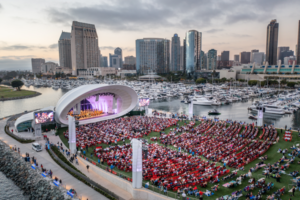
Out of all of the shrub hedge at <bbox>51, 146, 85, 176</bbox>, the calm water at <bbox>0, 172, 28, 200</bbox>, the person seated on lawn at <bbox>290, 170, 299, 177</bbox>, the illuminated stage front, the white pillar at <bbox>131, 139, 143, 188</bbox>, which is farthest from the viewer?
the illuminated stage front

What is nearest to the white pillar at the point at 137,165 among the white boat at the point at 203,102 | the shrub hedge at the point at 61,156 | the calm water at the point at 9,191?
the shrub hedge at the point at 61,156

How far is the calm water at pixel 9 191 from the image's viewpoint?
16775 mm

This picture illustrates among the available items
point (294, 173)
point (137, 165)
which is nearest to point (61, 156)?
point (137, 165)

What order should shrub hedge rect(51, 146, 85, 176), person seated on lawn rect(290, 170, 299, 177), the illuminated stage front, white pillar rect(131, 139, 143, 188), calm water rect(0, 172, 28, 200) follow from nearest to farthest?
white pillar rect(131, 139, 143, 188) → person seated on lawn rect(290, 170, 299, 177) → calm water rect(0, 172, 28, 200) → shrub hedge rect(51, 146, 85, 176) → the illuminated stage front

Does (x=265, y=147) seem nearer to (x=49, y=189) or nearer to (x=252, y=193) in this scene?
(x=252, y=193)

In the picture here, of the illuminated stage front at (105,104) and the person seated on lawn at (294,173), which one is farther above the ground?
the illuminated stage front at (105,104)

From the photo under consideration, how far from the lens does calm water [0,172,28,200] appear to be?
1677cm

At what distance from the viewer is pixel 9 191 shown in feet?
57.6

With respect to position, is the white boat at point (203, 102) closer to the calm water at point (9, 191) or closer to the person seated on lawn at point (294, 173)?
the person seated on lawn at point (294, 173)

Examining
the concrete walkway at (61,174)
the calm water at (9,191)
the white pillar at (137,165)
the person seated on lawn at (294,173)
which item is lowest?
the calm water at (9,191)

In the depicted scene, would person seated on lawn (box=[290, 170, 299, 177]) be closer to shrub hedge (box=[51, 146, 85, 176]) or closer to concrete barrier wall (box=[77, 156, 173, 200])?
concrete barrier wall (box=[77, 156, 173, 200])

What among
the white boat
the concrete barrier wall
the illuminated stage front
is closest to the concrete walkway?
the concrete barrier wall

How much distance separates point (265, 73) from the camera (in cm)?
10831

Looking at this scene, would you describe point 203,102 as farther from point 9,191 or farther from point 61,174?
point 9,191
